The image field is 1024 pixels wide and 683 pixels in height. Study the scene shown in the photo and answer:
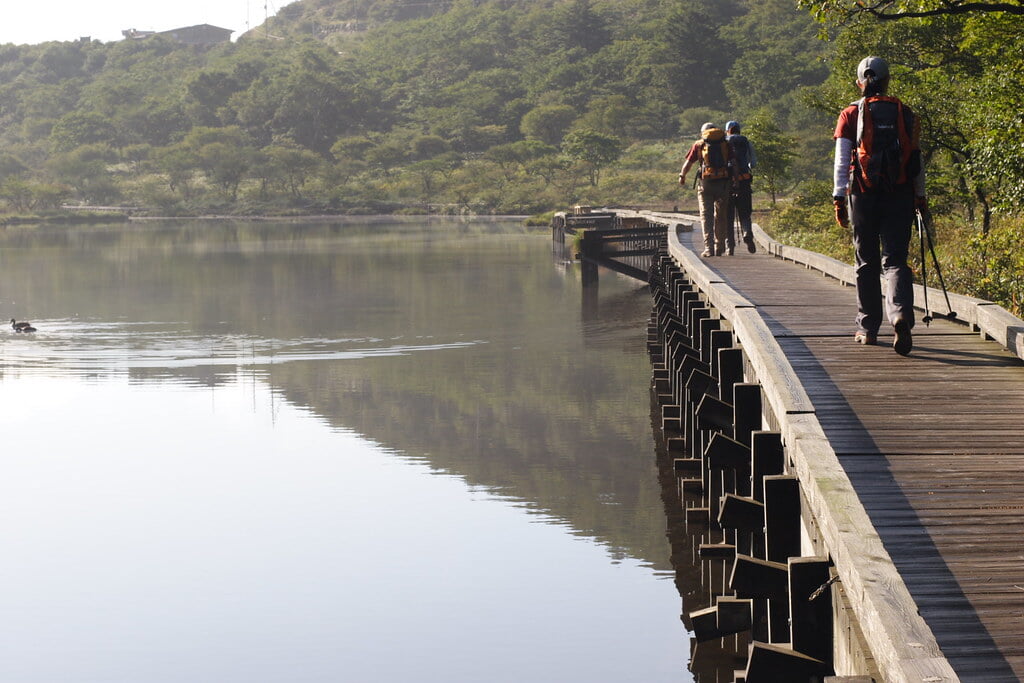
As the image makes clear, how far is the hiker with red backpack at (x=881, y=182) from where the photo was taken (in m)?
9.25

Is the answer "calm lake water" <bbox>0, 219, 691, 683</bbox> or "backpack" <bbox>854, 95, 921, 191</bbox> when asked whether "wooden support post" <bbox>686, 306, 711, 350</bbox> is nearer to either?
"calm lake water" <bbox>0, 219, 691, 683</bbox>

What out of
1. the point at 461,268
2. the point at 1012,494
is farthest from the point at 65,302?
the point at 1012,494

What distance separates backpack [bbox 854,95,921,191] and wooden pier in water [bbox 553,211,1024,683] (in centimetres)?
133

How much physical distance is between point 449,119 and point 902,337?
12400 cm

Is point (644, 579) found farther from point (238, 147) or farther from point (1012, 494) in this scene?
point (238, 147)

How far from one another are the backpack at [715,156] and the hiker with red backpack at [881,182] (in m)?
8.10

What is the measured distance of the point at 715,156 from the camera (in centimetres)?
1808

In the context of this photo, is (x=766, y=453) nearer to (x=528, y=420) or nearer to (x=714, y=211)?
(x=714, y=211)

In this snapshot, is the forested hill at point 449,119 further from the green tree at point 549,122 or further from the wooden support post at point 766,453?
the wooden support post at point 766,453

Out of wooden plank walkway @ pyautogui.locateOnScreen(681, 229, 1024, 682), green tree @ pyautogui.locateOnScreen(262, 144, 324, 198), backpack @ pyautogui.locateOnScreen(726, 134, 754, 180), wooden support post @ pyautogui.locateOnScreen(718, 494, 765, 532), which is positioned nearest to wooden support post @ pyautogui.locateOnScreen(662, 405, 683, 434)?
backpack @ pyautogui.locateOnScreen(726, 134, 754, 180)

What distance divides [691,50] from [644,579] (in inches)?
4721

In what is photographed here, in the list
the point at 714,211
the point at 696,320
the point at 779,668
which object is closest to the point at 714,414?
the point at 696,320

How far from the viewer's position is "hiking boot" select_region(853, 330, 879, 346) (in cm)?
1058

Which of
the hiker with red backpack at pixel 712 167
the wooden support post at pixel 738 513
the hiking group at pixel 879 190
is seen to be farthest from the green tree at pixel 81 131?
the wooden support post at pixel 738 513
